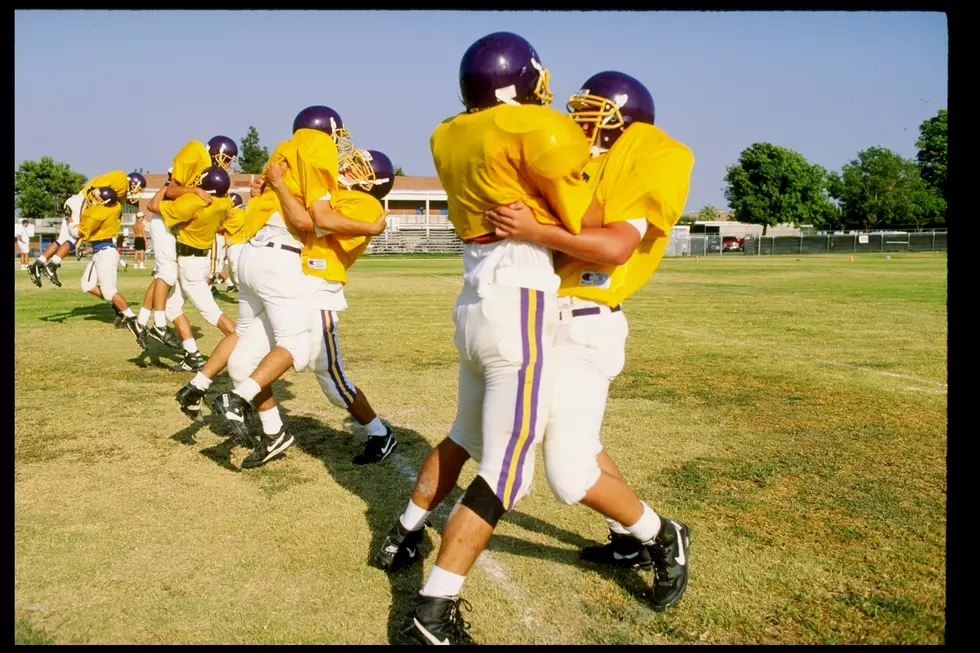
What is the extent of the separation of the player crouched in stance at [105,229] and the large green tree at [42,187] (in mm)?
58657

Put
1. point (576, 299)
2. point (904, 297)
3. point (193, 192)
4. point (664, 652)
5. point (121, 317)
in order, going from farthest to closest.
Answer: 1. point (904, 297)
2. point (121, 317)
3. point (193, 192)
4. point (576, 299)
5. point (664, 652)

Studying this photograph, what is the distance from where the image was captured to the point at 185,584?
11.9 ft

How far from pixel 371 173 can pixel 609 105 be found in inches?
99.9

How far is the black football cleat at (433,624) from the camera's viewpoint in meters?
3.01

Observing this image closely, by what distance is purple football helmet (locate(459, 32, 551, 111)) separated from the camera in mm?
3146

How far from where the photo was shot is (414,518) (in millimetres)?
3768

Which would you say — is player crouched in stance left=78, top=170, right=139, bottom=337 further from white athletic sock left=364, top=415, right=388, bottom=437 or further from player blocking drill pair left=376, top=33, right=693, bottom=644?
player blocking drill pair left=376, top=33, right=693, bottom=644

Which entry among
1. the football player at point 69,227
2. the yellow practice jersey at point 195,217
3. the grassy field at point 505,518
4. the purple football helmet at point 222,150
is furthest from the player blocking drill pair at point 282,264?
the football player at point 69,227

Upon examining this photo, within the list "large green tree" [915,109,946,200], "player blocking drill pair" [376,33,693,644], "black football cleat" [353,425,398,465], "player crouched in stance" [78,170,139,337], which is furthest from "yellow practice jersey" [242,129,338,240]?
"large green tree" [915,109,946,200]

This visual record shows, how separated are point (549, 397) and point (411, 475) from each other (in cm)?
228

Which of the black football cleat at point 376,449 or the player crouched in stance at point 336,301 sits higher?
the player crouched in stance at point 336,301

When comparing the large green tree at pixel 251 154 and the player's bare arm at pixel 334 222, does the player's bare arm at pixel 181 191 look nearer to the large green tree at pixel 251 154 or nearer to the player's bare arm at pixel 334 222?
the player's bare arm at pixel 334 222
